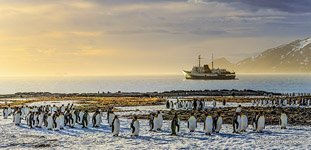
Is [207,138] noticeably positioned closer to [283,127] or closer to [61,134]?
[283,127]

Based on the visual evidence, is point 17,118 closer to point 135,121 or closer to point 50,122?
point 50,122

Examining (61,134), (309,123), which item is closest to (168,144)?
(61,134)

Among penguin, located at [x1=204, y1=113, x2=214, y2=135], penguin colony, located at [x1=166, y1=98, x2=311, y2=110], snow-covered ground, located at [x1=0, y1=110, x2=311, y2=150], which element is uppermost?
penguin colony, located at [x1=166, y1=98, x2=311, y2=110]

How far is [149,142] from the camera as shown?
76.7ft

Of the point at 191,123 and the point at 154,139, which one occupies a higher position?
the point at 191,123

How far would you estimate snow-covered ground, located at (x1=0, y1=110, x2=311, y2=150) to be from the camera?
22344 mm

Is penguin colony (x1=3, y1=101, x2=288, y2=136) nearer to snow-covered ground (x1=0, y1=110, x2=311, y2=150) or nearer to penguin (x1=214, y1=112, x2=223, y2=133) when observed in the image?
penguin (x1=214, y1=112, x2=223, y2=133)

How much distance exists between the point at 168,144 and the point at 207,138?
2.68m

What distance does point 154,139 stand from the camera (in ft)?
79.7

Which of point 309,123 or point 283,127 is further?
point 309,123

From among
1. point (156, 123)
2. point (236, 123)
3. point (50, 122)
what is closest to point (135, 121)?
point (156, 123)

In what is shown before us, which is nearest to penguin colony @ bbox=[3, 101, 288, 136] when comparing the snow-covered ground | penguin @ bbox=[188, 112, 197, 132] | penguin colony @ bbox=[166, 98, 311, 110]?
penguin @ bbox=[188, 112, 197, 132]

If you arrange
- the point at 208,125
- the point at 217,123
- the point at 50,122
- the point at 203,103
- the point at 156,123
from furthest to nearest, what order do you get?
the point at 203,103 → the point at 50,122 → the point at 156,123 → the point at 217,123 → the point at 208,125

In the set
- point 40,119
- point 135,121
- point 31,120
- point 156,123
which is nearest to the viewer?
point 135,121
